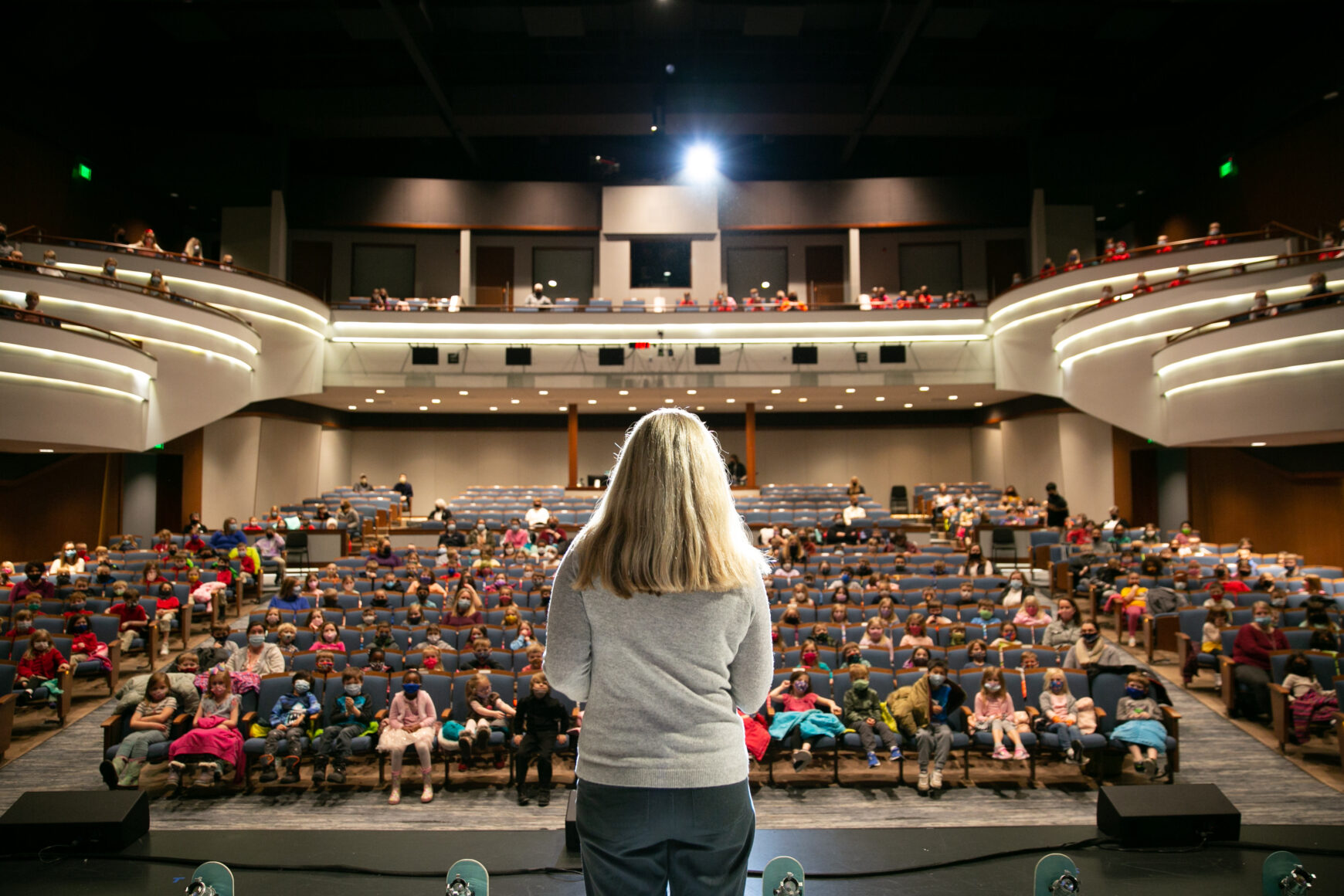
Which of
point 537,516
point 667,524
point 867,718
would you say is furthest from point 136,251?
point 667,524

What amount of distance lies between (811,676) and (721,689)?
4.94m

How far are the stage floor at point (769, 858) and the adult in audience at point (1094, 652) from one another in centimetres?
312

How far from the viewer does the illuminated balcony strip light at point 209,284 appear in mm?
12055

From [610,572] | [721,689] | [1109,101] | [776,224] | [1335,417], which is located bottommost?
[721,689]

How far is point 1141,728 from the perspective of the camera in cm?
541

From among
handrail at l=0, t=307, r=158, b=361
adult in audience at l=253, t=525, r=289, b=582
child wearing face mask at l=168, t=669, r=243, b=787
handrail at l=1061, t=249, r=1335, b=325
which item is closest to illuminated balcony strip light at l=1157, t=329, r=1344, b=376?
handrail at l=1061, t=249, r=1335, b=325

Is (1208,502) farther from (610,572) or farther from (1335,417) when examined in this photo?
(610,572)

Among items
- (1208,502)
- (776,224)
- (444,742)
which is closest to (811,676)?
(444,742)

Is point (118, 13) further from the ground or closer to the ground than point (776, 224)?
further from the ground

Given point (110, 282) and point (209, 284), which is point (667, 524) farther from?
point (209, 284)

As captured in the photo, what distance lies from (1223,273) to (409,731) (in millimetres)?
11505

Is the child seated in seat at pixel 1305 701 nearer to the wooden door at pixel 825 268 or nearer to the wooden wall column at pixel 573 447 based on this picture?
the wooden wall column at pixel 573 447

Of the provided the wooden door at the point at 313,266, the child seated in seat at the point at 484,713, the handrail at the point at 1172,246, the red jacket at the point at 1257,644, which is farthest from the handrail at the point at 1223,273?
the wooden door at the point at 313,266

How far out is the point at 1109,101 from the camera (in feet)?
56.4
